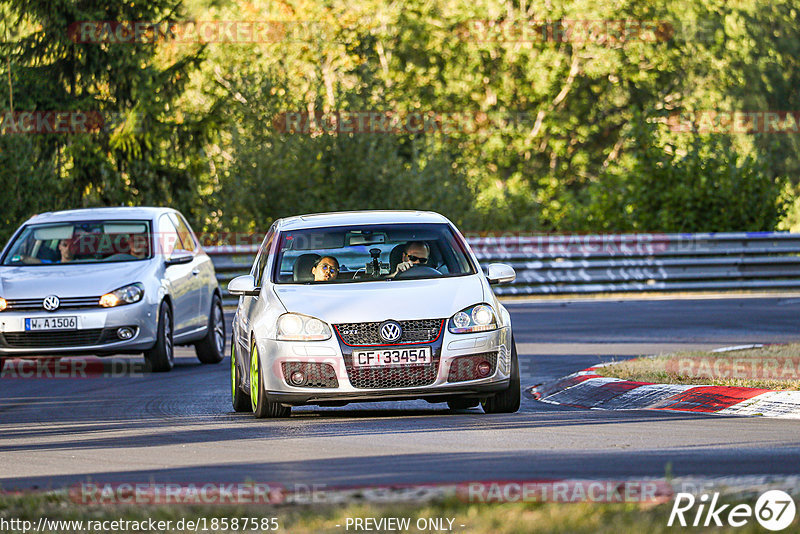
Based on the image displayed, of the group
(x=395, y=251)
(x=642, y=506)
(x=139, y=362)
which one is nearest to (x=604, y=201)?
(x=139, y=362)

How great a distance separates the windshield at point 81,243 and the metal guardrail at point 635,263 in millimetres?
10940

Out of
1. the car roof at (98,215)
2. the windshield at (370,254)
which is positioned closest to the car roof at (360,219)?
the windshield at (370,254)

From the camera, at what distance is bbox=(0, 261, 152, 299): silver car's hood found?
598 inches

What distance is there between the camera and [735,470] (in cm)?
761

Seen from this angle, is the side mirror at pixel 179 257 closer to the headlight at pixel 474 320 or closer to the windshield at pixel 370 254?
the windshield at pixel 370 254

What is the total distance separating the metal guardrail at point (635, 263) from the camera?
28.0 meters

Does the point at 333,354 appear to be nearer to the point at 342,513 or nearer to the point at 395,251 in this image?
the point at 395,251

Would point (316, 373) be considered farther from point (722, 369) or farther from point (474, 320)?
point (722, 369)

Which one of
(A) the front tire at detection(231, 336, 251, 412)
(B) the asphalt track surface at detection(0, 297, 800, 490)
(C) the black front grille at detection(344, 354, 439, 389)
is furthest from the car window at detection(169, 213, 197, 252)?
(C) the black front grille at detection(344, 354, 439, 389)

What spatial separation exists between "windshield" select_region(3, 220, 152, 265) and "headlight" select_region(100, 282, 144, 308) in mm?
673

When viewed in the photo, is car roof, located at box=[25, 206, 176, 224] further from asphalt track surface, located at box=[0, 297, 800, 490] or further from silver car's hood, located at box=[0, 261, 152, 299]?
asphalt track surface, located at box=[0, 297, 800, 490]

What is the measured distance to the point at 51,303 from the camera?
15.1 meters

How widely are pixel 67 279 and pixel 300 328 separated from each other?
524 cm

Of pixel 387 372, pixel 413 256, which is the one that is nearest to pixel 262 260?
pixel 413 256
